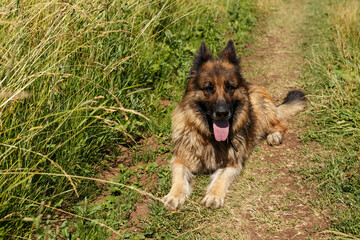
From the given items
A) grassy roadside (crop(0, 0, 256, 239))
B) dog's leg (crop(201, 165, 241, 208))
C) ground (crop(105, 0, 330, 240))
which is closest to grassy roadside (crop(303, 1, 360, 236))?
ground (crop(105, 0, 330, 240))

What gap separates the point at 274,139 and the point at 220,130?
117 cm

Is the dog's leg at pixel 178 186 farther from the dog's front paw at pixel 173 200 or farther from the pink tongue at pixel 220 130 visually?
the pink tongue at pixel 220 130

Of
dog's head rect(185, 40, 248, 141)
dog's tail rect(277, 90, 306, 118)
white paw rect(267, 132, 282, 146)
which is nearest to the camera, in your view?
dog's head rect(185, 40, 248, 141)

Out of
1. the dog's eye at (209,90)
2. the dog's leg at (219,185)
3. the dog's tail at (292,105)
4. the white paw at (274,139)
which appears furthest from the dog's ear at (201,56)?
the dog's tail at (292,105)

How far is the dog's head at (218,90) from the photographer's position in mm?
3250

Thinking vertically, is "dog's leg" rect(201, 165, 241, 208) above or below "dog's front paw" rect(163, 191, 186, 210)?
below

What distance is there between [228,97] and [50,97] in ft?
5.94

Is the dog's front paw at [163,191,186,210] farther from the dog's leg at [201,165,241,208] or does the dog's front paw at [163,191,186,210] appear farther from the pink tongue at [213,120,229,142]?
the pink tongue at [213,120,229,142]

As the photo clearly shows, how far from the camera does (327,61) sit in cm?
539

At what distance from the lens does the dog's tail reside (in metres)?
4.58

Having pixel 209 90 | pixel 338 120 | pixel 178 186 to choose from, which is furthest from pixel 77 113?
pixel 338 120

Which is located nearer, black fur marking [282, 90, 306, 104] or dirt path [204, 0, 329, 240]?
dirt path [204, 0, 329, 240]

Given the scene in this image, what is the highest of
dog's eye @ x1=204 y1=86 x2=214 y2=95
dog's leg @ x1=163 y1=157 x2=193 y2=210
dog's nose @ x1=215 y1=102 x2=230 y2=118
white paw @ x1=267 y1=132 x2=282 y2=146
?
dog's eye @ x1=204 y1=86 x2=214 y2=95

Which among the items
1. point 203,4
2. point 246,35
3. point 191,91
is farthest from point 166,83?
point 246,35
